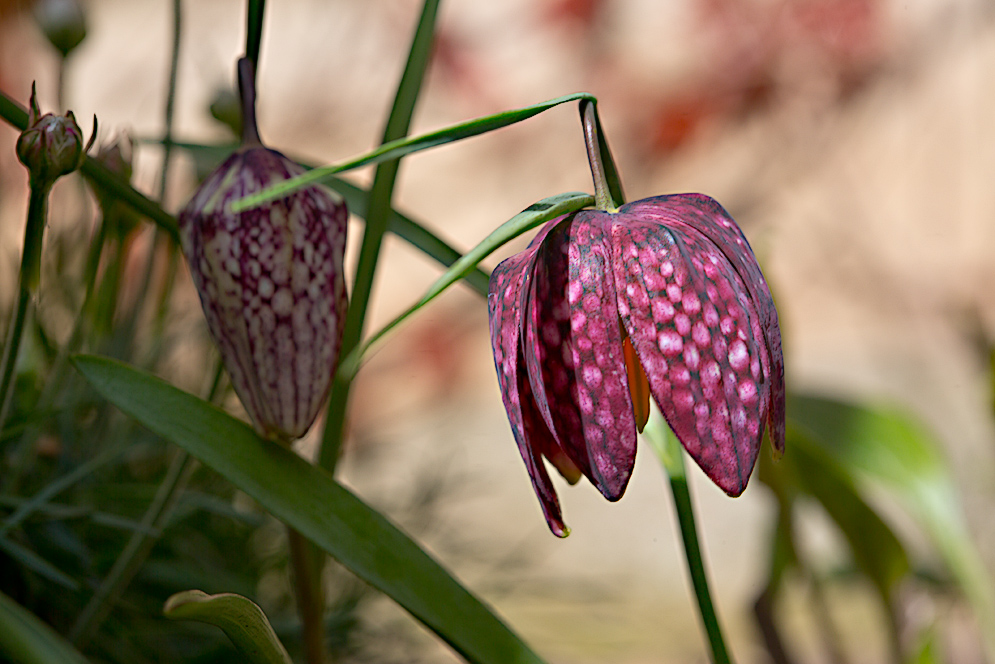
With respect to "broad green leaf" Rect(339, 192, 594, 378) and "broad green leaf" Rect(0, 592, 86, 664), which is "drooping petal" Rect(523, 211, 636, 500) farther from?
"broad green leaf" Rect(0, 592, 86, 664)

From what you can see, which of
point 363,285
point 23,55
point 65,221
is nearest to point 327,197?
point 363,285

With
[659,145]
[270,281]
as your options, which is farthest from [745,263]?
[659,145]

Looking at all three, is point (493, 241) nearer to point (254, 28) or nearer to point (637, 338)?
point (637, 338)

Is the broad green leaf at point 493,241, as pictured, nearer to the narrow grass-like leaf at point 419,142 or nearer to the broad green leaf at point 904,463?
the narrow grass-like leaf at point 419,142

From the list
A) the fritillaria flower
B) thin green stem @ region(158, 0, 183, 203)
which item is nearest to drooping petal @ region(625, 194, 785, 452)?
the fritillaria flower

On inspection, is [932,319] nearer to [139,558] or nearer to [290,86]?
[290,86]

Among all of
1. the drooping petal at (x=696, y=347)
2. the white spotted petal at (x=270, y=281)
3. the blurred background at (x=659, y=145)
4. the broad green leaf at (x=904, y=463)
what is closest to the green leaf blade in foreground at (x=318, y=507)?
the white spotted petal at (x=270, y=281)
